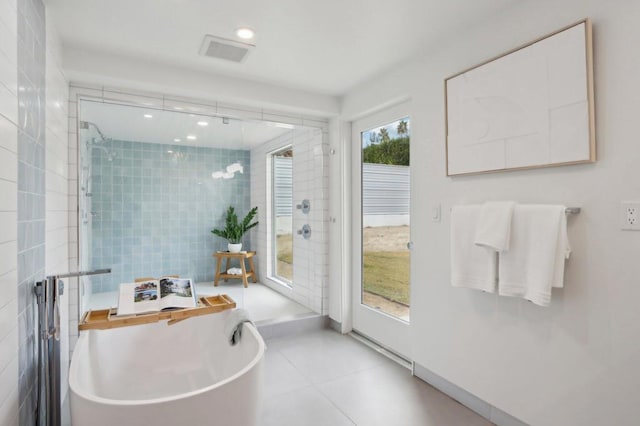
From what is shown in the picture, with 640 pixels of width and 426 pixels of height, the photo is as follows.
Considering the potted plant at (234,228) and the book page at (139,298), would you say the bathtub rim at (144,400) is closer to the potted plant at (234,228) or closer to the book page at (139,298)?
the book page at (139,298)

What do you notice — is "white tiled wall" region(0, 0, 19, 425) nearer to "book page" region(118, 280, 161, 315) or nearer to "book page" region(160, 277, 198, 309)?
"book page" region(118, 280, 161, 315)

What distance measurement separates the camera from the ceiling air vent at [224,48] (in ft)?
7.49

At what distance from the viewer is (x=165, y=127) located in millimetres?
2871

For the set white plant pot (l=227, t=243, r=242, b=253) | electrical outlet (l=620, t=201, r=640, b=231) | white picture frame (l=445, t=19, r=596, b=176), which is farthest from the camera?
white plant pot (l=227, t=243, r=242, b=253)

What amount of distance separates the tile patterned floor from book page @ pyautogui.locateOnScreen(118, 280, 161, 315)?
0.95 m

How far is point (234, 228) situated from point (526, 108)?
2345mm

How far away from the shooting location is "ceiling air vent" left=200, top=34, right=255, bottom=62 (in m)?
2.28

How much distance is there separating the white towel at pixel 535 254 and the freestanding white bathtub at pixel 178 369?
4.19ft

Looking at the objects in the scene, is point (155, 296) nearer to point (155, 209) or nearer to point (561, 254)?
point (155, 209)

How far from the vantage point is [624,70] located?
1492 millimetres

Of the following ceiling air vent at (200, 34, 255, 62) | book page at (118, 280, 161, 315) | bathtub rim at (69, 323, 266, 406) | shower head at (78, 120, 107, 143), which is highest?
ceiling air vent at (200, 34, 255, 62)

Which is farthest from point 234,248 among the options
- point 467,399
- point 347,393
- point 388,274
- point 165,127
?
point 467,399

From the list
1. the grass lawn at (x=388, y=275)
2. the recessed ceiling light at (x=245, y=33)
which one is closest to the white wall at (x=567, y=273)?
the grass lawn at (x=388, y=275)

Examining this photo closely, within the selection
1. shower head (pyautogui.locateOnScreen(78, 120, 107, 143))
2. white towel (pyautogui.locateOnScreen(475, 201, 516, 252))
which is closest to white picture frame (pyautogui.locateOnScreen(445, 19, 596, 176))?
white towel (pyautogui.locateOnScreen(475, 201, 516, 252))
